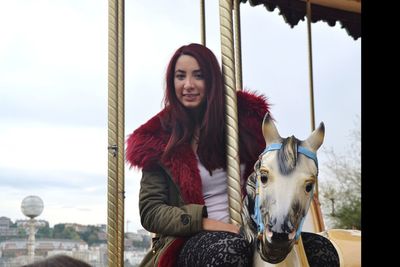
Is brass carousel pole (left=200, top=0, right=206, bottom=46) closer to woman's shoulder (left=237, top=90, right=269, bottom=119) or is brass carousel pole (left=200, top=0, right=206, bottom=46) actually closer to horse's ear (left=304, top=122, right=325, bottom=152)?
woman's shoulder (left=237, top=90, right=269, bottom=119)

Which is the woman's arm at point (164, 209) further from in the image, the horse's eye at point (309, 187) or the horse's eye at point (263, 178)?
the horse's eye at point (309, 187)

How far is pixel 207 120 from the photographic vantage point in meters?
1.96

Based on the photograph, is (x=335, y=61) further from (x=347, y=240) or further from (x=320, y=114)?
→ (x=347, y=240)

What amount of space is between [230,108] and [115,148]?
400mm

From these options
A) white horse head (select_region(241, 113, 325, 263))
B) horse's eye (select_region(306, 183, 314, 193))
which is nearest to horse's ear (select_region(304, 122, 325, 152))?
white horse head (select_region(241, 113, 325, 263))

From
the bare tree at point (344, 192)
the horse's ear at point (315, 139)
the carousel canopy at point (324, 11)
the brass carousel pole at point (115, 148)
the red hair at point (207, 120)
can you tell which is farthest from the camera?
the carousel canopy at point (324, 11)

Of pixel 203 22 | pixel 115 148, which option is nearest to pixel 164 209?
pixel 115 148

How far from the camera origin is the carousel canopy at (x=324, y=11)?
2533 mm

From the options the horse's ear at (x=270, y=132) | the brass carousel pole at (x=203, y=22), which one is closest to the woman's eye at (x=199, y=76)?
the brass carousel pole at (x=203, y=22)

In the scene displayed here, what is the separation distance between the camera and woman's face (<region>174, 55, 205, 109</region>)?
197 centimetres

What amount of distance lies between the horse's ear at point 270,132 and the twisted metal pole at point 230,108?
9 cm
